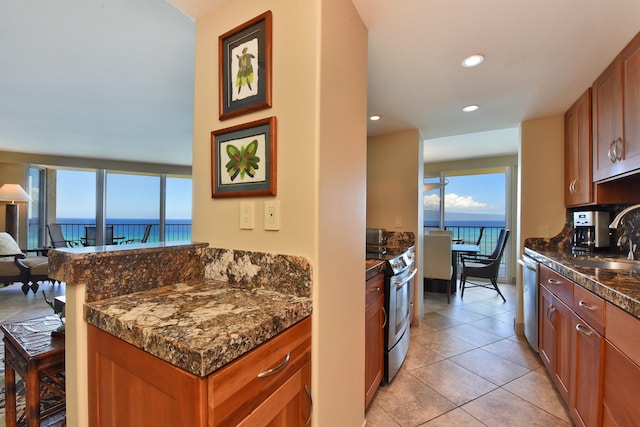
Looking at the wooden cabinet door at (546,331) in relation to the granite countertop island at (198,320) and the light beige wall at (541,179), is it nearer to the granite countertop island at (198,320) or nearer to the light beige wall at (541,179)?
the light beige wall at (541,179)

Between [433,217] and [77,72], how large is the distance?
229 inches

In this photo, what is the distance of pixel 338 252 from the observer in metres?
1.23

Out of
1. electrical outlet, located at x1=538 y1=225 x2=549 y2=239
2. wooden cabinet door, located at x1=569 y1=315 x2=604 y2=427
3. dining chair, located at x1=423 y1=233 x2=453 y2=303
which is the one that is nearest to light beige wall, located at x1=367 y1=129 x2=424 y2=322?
dining chair, located at x1=423 y1=233 x2=453 y2=303

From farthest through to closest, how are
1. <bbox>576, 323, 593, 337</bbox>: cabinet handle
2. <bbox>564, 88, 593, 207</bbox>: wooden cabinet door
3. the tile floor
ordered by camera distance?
1. <bbox>564, 88, 593, 207</bbox>: wooden cabinet door
2. the tile floor
3. <bbox>576, 323, 593, 337</bbox>: cabinet handle

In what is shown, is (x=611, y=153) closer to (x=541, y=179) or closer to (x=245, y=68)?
(x=541, y=179)

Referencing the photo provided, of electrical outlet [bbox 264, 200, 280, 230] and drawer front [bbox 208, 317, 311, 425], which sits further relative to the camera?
electrical outlet [bbox 264, 200, 280, 230]

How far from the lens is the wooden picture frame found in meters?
1.18

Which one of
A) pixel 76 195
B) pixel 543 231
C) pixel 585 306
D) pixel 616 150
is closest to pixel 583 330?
pixel 585 306

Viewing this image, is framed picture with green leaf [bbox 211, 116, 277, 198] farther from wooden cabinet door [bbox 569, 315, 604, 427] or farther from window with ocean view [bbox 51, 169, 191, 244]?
window with ocean view [bbox 51, 169, 191, 244]

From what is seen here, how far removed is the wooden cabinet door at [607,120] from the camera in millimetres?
1734

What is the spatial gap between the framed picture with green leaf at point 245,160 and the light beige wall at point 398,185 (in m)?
2.31

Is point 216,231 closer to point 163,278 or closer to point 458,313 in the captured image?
point 163,278

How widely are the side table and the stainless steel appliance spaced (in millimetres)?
1774

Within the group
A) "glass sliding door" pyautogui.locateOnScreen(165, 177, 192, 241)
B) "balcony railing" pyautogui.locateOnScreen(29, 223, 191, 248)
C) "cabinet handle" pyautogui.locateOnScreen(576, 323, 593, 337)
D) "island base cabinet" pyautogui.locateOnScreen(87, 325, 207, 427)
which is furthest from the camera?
"glass sliding door" pyautogui.locateOnScreen(165, 177, 192, 241)
